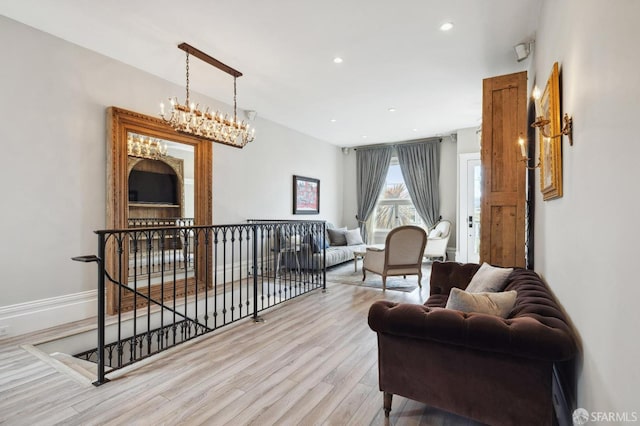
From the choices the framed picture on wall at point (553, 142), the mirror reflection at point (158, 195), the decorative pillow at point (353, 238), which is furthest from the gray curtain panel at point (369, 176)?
the framed picture on wall at point (553, 142)

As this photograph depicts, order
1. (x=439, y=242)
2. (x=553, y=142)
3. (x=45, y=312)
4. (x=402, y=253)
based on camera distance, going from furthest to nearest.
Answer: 1. (x=439, y=242)
2. (x=402, y=253)
3. (x=45, y=312)
4. (x=553, y=142)

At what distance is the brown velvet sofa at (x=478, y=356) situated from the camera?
1361 millimetres

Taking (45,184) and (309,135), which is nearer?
(45,184)

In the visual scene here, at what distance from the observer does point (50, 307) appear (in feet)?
10.5

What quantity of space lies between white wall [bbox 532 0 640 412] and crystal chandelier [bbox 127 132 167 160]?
4.38m

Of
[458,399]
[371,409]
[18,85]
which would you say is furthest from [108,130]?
[458,399]

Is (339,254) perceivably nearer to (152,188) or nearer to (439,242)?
(439,242)

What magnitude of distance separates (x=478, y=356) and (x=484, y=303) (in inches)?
11.7

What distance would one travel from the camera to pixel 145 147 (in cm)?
416

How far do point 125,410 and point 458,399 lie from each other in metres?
1.91

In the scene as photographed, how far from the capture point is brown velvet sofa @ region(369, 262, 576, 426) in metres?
1.36

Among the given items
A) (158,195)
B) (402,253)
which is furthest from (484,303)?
(158,195)

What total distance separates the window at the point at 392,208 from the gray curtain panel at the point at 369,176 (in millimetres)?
170

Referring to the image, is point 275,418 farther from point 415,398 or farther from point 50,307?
point 50,307
